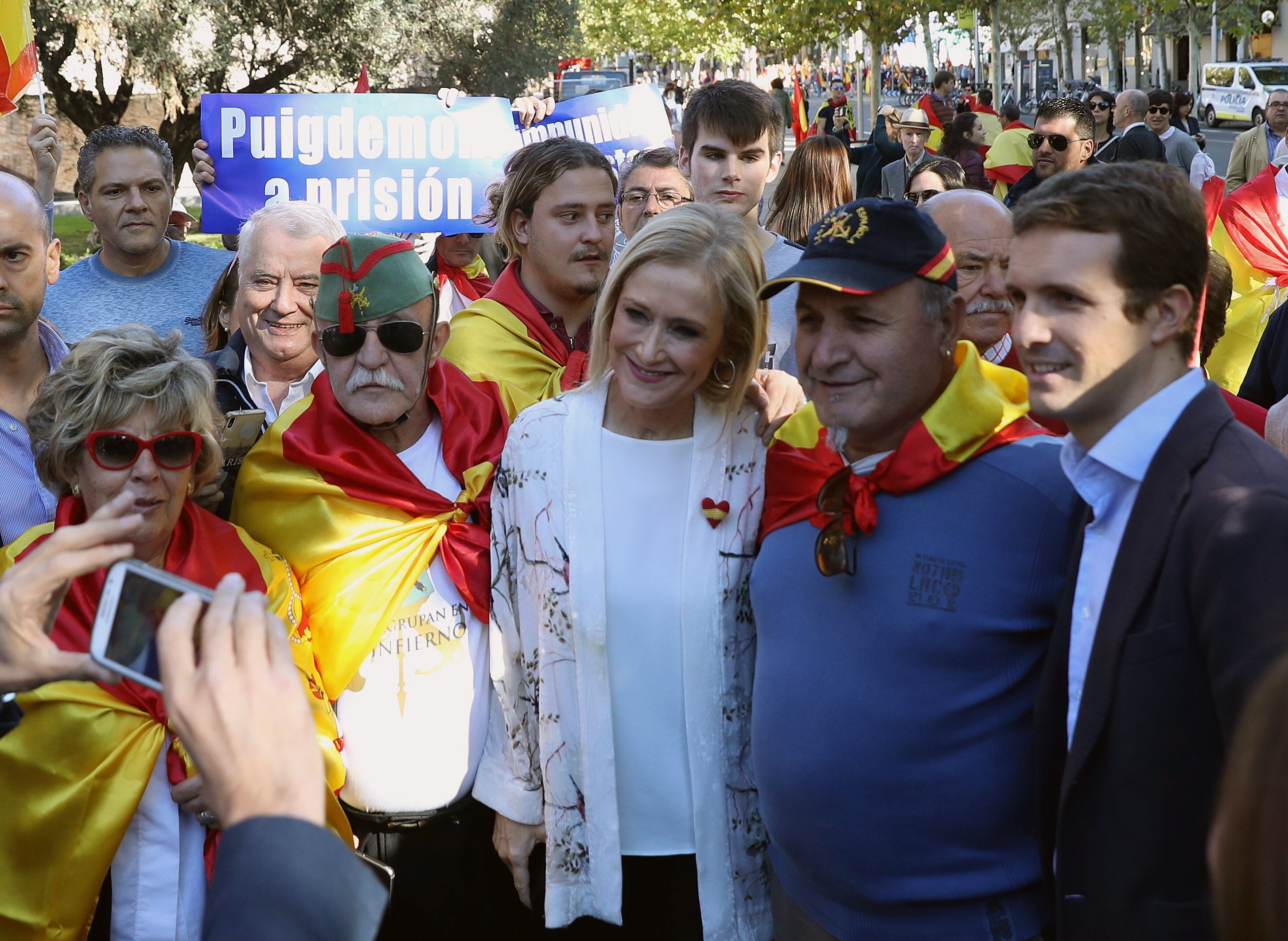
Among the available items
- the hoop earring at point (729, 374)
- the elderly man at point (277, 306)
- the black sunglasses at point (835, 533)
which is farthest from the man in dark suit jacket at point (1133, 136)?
the black sunglasses at point (835, 533)

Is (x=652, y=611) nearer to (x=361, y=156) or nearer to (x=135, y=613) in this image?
(x=135, y=613)

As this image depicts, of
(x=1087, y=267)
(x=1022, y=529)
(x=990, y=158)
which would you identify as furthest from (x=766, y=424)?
(x=990, y=158)

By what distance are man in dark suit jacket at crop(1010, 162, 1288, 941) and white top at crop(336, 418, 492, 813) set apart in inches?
A: 57.1

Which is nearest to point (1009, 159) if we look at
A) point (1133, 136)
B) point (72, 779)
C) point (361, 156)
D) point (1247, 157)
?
point (1133, 136)

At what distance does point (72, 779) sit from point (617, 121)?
19.7ft

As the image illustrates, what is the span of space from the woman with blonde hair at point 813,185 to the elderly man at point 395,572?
3.84 meters

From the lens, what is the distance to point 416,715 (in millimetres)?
3021

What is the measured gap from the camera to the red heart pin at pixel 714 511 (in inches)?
110

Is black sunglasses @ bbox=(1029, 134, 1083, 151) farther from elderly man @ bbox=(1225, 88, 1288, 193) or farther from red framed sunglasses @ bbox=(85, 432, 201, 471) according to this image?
red framed sunglasses @ bbox=(85, 432, 201, 471)

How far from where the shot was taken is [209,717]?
1.55 meters

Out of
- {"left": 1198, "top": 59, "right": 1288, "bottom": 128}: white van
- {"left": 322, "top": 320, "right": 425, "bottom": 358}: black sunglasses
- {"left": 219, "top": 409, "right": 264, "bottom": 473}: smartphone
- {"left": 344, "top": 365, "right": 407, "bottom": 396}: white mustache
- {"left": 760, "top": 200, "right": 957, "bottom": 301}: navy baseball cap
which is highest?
{"left": 1198, "top": 59, "right": 1288, "bottom": 128}: white van

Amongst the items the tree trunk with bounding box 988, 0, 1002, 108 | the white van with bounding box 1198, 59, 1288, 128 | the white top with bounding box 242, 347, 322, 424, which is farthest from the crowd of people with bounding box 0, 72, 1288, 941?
the white van with bounding box 1198, 59, 1288, 128

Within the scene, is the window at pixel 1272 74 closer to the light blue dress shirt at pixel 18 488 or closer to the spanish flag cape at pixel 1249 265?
the spanish flag cape at pixel 1249 265

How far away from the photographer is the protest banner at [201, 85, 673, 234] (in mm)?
6062
